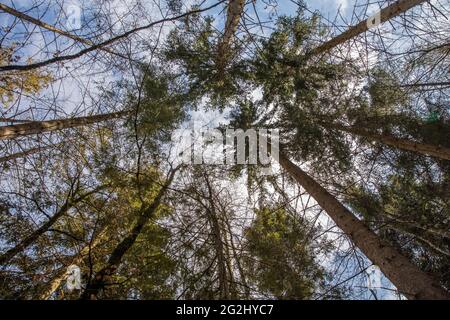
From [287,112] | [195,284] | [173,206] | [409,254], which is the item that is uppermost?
[287,112]

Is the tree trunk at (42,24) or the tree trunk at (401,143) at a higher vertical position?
the tree trunk at (42,24)

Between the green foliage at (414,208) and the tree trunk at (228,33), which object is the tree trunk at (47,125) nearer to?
the tree trunk at (228,33)

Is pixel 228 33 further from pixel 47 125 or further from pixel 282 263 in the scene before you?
pixel 282 263

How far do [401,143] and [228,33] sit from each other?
4.35 meters

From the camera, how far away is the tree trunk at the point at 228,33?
5.71 metres

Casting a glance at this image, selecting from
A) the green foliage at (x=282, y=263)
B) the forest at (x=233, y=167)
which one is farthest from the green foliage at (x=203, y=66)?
the green foliage at (x=282, y=263)

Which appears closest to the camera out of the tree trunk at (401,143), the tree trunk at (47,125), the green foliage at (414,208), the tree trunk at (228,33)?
the tree trunk at (47,125)

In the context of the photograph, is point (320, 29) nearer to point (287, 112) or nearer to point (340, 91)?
point (340, 91)

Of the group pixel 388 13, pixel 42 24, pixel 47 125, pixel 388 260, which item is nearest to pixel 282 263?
pixel 388 260

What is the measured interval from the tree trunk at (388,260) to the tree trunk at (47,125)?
464cm

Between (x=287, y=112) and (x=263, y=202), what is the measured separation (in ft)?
7.62

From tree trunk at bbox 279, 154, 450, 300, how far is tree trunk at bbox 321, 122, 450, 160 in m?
2.07
